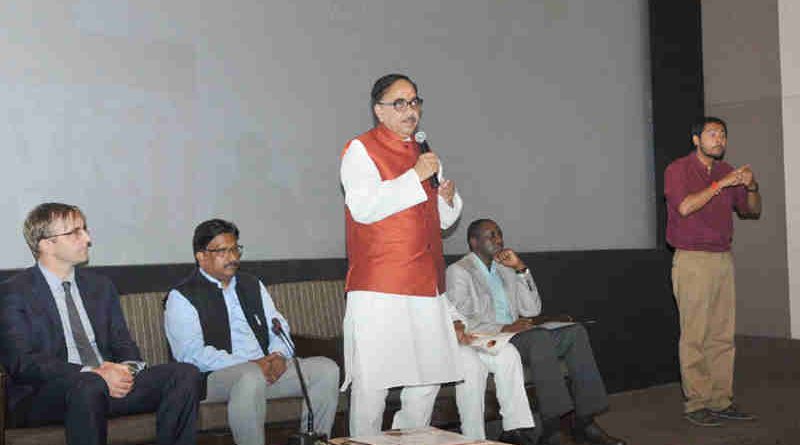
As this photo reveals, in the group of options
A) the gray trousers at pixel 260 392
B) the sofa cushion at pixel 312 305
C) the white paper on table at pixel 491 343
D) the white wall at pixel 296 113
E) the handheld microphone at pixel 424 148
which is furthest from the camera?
the sofa cushion at pixel 312 305

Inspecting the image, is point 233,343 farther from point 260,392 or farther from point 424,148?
point 424,148

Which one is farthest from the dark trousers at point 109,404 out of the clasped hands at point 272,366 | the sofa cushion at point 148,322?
the sofa cushion at point 148,322

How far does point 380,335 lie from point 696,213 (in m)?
2.56

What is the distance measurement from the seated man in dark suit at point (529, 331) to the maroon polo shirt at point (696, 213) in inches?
35.9

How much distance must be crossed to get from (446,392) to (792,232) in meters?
3.79

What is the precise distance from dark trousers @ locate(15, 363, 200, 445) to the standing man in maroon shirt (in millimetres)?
2841

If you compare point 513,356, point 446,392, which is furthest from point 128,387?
point 513,356

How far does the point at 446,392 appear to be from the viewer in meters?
4.36

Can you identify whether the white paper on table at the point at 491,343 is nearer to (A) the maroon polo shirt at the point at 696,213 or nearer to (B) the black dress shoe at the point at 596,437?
(B) the black dress shoe at the point at 596,437

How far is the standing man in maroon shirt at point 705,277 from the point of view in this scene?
530 cm

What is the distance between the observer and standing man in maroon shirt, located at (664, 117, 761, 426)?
5.30m

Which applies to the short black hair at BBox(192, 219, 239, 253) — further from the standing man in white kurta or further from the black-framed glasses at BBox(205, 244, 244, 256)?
the standing man in white kurta

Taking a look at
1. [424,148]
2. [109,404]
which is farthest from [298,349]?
[424,148]

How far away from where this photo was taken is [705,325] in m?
5.29
